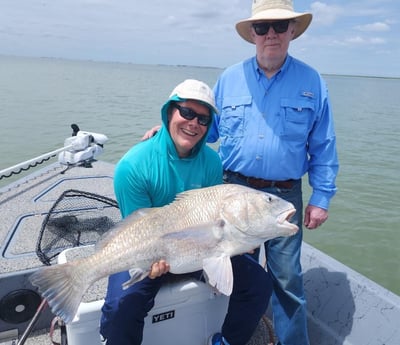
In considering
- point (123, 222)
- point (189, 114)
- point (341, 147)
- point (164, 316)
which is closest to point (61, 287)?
point (123, 222)

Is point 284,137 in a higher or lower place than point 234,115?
lower

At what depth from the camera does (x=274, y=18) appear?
292 centimetres

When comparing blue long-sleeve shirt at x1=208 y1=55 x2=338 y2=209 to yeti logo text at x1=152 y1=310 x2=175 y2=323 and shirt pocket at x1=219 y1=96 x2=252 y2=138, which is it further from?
yeti logo text at x1=152 y1=310 x2=175 y2=323

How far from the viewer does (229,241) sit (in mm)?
2488

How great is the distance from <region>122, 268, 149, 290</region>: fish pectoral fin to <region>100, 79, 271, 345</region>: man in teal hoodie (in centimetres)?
6

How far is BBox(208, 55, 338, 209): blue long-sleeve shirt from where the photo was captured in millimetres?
3059

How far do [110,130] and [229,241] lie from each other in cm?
1607

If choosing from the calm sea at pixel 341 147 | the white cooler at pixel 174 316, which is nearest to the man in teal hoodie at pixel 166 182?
the white cooler at pixel 174 316

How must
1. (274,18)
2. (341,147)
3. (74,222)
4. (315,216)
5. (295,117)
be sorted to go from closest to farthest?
(274,18), (295,117), (315,216), (74,222), (341,147)

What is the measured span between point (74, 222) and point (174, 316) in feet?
5.76

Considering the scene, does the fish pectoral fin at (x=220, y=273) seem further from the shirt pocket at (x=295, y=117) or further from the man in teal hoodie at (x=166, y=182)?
the shirt pocket at (x=295, y=117)

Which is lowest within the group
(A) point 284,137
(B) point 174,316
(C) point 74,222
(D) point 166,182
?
(B) point 174,316

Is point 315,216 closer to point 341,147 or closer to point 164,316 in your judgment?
point 164,316

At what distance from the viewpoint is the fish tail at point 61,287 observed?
7.37ft
